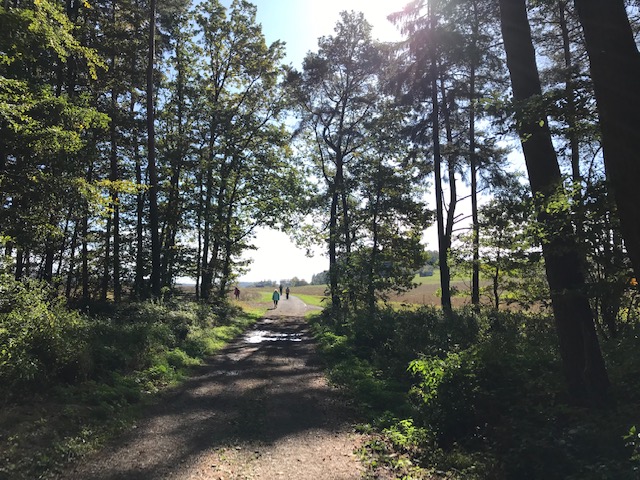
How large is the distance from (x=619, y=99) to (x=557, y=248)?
2.06 m

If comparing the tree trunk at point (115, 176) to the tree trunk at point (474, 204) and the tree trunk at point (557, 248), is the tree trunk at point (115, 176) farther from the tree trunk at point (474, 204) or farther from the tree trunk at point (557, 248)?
the tree trunk at point (557, 248)

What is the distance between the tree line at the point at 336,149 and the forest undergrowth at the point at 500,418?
73cm

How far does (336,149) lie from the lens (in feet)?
85.3

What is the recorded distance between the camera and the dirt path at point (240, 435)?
469 cm

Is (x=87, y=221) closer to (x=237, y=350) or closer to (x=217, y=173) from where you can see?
(x=217, y=173)

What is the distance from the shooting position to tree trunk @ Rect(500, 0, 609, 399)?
212 inches

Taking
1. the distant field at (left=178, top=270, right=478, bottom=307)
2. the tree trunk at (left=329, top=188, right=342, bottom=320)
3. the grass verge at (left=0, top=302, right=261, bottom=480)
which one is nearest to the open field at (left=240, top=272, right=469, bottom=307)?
the distant field at (left=178, top=270, right=478, bottom=307)

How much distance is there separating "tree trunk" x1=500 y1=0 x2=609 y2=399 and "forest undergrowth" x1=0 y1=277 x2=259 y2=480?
260 inches

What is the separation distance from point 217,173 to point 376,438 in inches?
899

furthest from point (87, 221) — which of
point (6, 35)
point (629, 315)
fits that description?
point (629, 315)

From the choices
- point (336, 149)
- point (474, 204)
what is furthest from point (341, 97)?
point (474, 204)

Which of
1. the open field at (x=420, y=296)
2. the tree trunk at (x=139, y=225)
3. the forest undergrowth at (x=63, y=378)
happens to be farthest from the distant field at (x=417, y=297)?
the forest undergrowth at (x=63, y=378)

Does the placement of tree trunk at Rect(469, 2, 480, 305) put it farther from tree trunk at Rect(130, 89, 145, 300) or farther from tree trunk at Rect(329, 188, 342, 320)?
tree trunk at Rect(130, 89, 145, 300)

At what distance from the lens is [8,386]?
5.64 m
